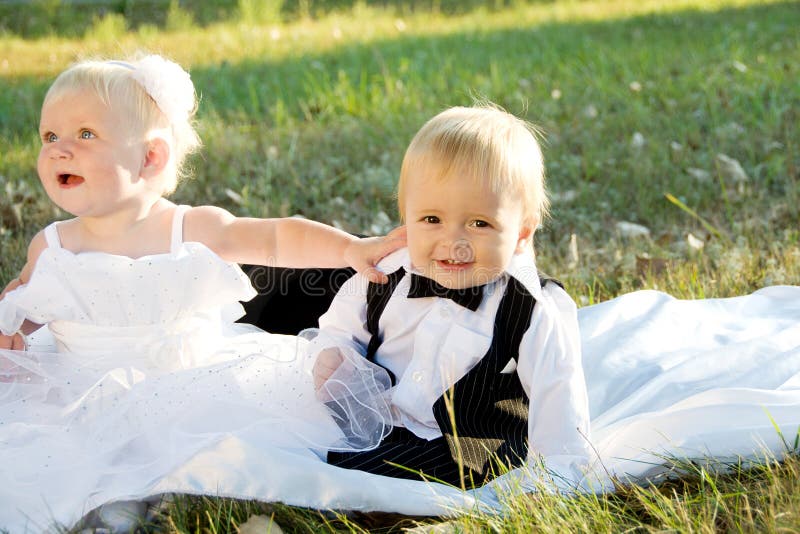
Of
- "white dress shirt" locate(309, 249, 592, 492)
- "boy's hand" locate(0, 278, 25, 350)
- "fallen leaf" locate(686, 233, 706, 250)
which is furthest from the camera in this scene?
"fallen leaf" locate(686, 233, 706, 250)

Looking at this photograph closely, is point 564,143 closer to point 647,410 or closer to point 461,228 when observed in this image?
point 647,410

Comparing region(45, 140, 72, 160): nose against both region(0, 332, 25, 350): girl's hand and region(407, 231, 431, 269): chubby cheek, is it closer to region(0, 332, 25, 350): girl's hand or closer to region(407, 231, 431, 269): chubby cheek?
region(0, 332, 25, 350): girl's hand

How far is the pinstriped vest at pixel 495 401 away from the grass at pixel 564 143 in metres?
0.29

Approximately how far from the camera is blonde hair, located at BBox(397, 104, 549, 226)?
2139 millimetres

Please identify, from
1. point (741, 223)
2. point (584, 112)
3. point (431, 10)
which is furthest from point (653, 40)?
point (741, 223)

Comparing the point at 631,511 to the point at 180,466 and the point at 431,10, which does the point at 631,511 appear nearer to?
the point at 180,466

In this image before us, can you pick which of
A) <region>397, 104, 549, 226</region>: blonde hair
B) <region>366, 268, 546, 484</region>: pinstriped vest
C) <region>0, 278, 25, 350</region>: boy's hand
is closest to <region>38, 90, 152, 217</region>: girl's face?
<region>0, 278, 25, 350</region>: boy's hand

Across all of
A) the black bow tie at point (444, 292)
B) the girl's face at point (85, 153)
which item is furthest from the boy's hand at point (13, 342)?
the black bow tie at point (444, 292)

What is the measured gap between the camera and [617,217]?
4.19m

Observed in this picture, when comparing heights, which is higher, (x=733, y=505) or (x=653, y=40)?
(x=653, y=40)

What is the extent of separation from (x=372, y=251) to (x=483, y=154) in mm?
459

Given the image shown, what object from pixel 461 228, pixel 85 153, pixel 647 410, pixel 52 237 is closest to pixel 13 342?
pixel 52 237

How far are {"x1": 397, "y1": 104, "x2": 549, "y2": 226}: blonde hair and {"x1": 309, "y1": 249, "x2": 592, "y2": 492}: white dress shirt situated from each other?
7.9 inches

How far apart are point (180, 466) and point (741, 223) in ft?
9.14
